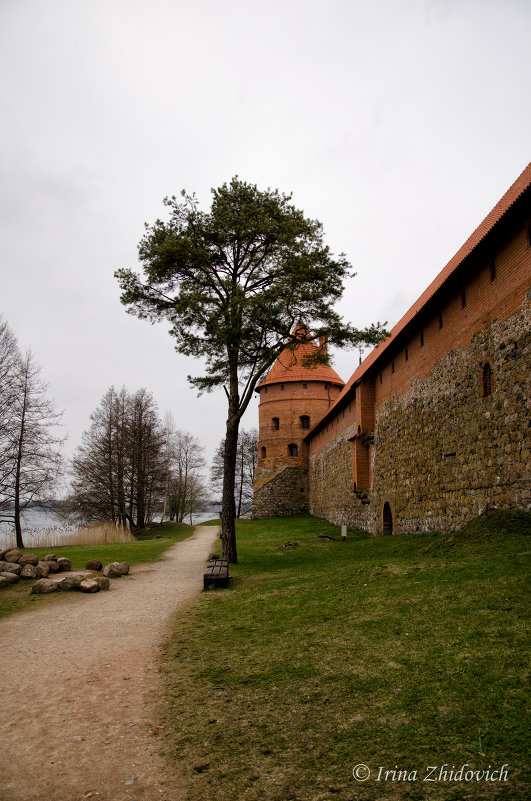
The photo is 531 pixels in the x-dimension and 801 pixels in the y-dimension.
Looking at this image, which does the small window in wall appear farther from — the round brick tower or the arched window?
the round brick tower

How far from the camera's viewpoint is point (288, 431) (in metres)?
37.2

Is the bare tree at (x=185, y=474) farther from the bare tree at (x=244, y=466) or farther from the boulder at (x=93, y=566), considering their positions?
the boulder at (x=93, y=566)

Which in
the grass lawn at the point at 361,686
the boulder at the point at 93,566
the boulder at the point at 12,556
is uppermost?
the grass lawn at the point at 361,686

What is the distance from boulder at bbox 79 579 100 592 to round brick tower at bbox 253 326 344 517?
88.4 feet

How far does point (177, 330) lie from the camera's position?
13.7 m

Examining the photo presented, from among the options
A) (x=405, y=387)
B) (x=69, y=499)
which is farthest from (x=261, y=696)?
(x=69, y=499)

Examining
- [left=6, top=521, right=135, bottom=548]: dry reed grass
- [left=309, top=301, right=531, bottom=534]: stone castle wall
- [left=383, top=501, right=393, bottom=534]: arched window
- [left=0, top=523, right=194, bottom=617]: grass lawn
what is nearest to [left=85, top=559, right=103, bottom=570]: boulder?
[left=0, top=523, right=194, bottom=617]: grass lawn

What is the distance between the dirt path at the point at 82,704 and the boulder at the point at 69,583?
4.01 ft

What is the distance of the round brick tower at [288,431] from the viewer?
36.3 metres

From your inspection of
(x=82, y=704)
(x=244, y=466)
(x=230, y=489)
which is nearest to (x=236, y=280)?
(x=230, y=489)

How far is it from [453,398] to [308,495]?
26001 millimetres

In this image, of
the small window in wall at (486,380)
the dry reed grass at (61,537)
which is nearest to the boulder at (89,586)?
the small window in wall at (486,380)

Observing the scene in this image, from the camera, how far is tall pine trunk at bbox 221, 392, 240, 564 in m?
12.6

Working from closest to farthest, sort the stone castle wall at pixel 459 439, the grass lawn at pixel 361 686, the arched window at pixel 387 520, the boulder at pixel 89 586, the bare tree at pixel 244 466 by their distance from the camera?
the grass lawn at pixel 361 686 < the stone castle wall at pixel 459 439 < the boulder at pixel 89 586 < the arched window at pixel 387 520 < the bare tree at pixel 244 466
